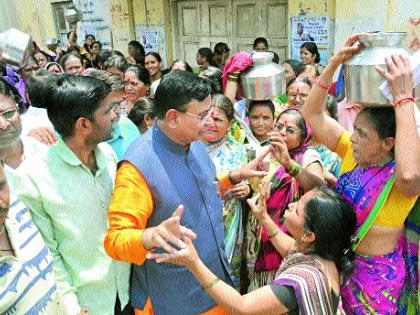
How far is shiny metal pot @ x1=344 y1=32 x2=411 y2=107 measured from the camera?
1.47 m

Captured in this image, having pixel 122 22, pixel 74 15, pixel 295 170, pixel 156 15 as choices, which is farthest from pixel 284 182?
pixel 74 15

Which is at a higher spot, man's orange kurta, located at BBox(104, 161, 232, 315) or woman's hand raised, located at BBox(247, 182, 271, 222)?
man's orange kurta, located at BBox(104, 161, 232, 315)

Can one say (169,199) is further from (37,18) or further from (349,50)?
(37,18)

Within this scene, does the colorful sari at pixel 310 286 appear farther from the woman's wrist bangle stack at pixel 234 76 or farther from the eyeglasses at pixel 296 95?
the eyeglasses at pixel 296 95

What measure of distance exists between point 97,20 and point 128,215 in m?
7.90

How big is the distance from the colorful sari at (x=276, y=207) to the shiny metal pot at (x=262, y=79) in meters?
0.68

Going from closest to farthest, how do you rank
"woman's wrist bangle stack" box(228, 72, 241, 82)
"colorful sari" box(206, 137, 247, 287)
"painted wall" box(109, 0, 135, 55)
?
"colorful sari" box(206, 137, 247, 287) → "woman's wrist bangle stack" box(228, 72, 241, 82) → "painted wall" box(109, 0, 135, 55)

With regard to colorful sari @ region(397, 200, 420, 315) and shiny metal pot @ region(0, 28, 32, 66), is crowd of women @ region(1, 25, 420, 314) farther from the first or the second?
shiny metal pot @ region(0, 28, 32, 66)

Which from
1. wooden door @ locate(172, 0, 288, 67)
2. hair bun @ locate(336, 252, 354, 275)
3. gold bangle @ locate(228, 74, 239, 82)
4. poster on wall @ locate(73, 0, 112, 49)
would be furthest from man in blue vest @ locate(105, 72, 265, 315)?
poster on wall @ locate(73, 0, 112, 49)

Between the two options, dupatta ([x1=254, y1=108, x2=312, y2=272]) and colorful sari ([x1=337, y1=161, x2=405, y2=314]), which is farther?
dupatta ([x1=254, y1=108, x2=312, y2=272])

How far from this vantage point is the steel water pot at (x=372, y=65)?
147 centimetres

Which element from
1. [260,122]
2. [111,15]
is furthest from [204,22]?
[260,122]

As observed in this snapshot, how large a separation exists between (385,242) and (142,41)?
6990 millimetres

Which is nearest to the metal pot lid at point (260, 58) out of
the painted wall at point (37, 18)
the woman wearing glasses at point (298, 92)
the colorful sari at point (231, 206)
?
the woman wearing glasses at point (298, 92)
